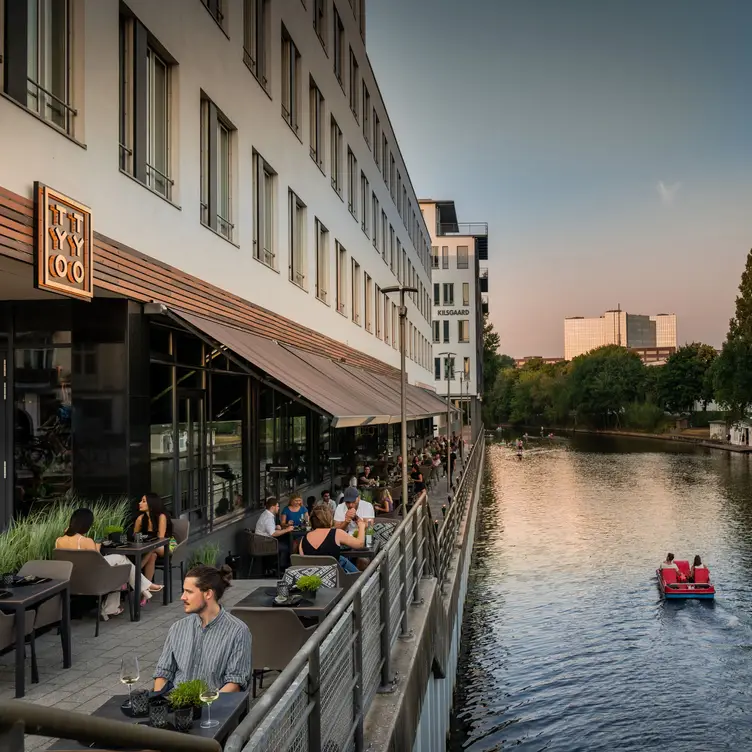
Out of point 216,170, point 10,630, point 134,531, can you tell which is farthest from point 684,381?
point 10,630

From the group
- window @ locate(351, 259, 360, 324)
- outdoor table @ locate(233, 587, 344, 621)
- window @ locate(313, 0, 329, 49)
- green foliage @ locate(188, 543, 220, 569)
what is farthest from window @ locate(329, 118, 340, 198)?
outdoor table @ locate(233, 587, 344, 621)

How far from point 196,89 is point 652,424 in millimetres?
102262

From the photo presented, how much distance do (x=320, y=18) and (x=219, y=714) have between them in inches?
862

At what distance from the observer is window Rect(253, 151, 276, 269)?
53.6 ft

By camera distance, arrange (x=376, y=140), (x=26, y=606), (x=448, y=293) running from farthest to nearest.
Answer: (x=448, y=293)
(x=376, y=140)
(x=26, y=606)

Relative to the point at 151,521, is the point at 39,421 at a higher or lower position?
higher

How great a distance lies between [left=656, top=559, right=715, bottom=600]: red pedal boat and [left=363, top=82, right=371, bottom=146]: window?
18754 millimetres

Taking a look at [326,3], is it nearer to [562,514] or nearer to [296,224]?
[296,224]

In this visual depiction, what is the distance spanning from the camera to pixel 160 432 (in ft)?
40.1

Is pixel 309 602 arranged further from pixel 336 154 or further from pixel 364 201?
pixel 364 201

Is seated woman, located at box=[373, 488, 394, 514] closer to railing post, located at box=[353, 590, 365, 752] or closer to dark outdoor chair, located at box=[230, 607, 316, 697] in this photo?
dark outdoor chair, located at box=[230, 607, 316, 697]

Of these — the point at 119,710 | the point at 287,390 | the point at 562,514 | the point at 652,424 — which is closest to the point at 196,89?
the point at 287,390

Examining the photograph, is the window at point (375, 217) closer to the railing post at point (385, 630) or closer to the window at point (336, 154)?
the window at point (336, 154)

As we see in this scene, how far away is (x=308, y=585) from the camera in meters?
7.37
